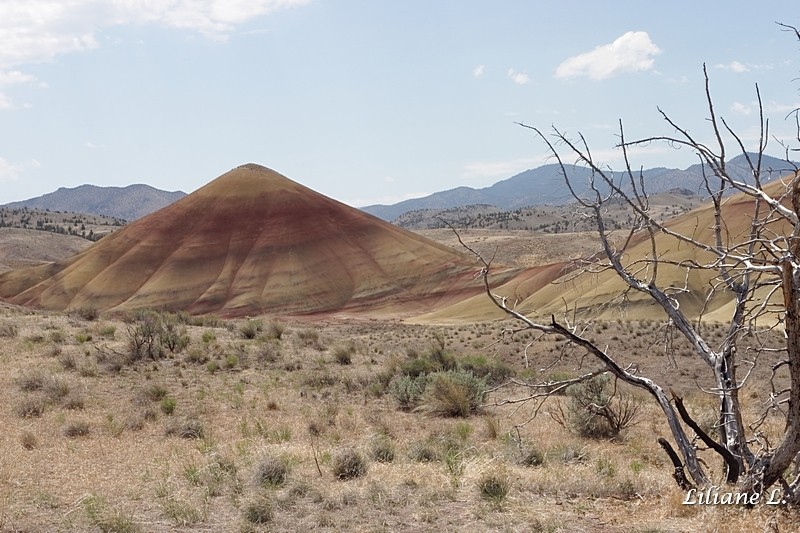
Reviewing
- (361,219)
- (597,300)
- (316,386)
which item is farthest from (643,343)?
(361,219)

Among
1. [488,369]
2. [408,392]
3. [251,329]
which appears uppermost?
[251,329]

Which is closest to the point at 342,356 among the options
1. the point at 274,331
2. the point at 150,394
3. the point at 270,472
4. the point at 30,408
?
the point at 274,331

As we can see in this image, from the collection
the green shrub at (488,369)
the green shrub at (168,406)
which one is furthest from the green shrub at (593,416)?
the green shrub at (168,406)

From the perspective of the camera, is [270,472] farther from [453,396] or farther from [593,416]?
[453,396]

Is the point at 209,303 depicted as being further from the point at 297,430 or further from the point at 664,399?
the point at 664,399

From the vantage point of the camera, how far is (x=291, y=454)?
9.87 metres

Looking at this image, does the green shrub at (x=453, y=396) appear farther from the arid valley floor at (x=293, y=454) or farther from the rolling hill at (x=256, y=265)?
the rolling hill at (x=256, y=265)

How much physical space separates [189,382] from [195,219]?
195 feet

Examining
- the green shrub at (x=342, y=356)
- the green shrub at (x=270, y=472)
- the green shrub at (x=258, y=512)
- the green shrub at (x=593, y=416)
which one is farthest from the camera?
the green shrub at (x=342, y=356)

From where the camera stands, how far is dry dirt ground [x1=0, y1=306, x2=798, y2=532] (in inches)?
270

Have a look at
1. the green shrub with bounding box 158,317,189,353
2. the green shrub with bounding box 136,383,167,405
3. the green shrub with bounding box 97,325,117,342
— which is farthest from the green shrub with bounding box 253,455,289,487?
the green shrub with bounding box 97,325,117,342

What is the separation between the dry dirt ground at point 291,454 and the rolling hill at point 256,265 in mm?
40849

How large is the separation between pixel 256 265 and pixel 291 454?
57.8 metres

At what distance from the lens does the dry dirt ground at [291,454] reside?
6.87 meters
